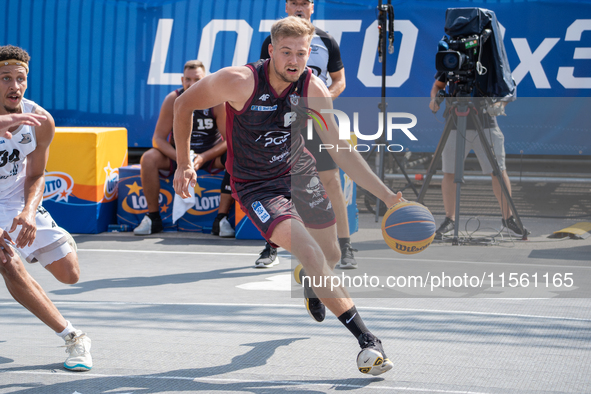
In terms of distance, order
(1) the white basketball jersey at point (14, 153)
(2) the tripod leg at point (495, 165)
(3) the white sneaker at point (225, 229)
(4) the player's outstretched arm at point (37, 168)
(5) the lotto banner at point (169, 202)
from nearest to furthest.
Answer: (4) the player's outstretched arm at point (37, 168) → (1) the white basketball jersey at point (14, 153) → (2) the tripod leg at point (495, 165) → (3) the white sneaker at point (225, 229) → (5) the lotto banner at point (169, 202)

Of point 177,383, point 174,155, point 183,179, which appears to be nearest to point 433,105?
point 174,155

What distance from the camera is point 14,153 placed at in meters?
3.58

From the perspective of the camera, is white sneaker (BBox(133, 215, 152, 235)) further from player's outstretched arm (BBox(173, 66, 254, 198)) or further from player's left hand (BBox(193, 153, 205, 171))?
player's outstretched arm (BBox(173, 66, 254, 198))

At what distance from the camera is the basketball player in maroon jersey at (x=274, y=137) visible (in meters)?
3.24

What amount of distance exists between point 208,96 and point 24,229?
1.12 meters


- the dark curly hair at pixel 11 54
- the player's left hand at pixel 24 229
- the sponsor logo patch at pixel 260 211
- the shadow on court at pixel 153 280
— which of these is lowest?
the shadow on court at pixel 153 280

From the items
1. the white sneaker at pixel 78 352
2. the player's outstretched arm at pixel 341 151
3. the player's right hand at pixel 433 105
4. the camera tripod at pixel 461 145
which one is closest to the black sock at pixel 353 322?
the player's outstretched arm at pixel 341 151

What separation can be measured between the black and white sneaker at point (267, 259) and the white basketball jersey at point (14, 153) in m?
2.35

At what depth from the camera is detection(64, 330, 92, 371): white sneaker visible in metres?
3.16

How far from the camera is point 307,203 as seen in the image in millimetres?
3934

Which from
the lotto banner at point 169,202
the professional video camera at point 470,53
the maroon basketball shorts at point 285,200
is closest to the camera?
the maroon basketball shorts at point 285,200

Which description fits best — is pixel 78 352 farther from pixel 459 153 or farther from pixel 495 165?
pixel 495 165

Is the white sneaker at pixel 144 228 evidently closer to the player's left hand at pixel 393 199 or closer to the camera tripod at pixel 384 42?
the camera tripod at pixel 384 42

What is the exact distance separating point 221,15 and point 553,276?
5.56m
